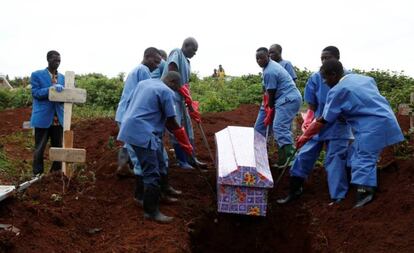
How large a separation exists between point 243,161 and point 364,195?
4.40 feet

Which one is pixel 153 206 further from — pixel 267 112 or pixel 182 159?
pixel 267 112

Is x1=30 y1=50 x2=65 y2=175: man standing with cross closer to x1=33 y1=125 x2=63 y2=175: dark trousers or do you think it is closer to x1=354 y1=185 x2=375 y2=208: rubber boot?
x1=33 y1=125 x2=63 y2=175: dark trousers

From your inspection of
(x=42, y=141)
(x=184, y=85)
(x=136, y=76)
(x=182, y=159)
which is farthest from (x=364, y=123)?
(x=42, y=141)

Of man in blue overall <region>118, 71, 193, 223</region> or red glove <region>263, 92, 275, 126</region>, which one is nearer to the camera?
man in blue overall <region>118, 71, 193, 223</region>

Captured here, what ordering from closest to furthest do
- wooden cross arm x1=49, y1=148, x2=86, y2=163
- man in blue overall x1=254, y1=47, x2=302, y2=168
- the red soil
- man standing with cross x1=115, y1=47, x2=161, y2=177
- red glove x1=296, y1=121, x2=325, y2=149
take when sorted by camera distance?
the red soil < red glove x1=296, y1=121, x2=325, y2=149 < wooden cross arm x1=49, y1=148, x2=86, y2=163 < man standing with cross x1=115, y1=47, x2=161, y2=177 < man in blue overall x1=254, y1=47, x2=302, y2=168

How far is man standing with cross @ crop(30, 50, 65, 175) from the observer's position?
7117 millimetres

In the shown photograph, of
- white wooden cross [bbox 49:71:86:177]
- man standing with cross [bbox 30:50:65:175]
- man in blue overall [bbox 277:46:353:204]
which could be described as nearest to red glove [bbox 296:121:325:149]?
man in blue overall [bbox 277:46:353:204]

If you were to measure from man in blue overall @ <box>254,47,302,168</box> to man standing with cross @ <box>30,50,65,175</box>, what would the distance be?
282cm

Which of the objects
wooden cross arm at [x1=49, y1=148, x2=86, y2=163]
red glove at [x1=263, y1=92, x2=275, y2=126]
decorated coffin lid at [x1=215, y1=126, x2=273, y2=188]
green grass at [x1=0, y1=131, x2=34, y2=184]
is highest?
red glove at [x1=263, y1=92, x2=275, y2=126]

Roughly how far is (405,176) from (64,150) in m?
3.96

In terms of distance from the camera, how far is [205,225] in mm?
6012

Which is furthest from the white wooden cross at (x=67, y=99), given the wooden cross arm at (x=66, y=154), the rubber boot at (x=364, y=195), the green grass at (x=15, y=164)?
the rubber boot at (x=364, y=195)

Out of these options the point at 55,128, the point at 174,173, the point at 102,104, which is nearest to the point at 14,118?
the point at 102,104

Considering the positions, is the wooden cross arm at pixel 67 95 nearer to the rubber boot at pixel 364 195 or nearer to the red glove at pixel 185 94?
the red glove at pixel 185 94
